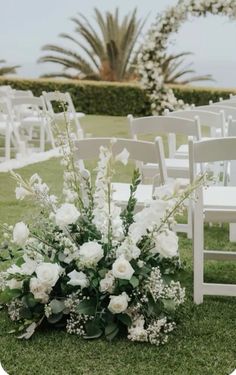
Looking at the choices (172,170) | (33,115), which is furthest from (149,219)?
(33,115)

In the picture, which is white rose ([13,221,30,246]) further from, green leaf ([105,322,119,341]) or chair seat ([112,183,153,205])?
chair seat ([112,183,153,205])

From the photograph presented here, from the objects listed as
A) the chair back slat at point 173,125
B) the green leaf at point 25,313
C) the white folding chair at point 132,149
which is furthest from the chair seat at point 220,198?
the green leaf at point 25,313

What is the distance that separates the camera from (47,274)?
3361 mm

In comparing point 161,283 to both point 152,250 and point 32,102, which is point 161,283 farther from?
point 32,102

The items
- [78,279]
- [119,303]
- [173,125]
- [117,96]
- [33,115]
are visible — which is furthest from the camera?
[117,96]

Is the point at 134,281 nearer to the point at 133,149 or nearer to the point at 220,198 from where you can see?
the point at 133,149

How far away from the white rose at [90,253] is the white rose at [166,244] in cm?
25

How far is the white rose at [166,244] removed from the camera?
3389 mm

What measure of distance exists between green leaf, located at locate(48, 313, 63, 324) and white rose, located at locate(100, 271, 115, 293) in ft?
0.74

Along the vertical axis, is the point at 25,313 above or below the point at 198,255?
below

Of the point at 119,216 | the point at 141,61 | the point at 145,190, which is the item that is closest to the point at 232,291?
the point at 119,216

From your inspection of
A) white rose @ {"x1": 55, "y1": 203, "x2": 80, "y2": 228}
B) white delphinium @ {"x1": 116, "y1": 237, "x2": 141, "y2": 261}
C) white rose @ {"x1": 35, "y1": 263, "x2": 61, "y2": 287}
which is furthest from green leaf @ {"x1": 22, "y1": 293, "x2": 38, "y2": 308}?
white delphinium @ {"x1": 116, "y1": 237, "x2": 141, "y2": 261}

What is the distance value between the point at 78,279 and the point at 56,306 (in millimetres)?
151

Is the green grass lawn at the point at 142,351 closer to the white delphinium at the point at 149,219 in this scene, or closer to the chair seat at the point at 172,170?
the white delphinium at the point at 149,219
